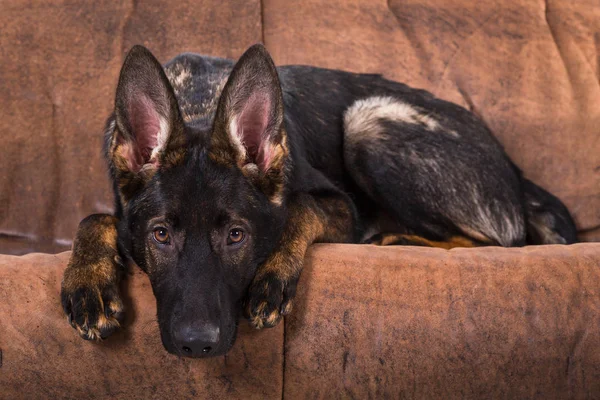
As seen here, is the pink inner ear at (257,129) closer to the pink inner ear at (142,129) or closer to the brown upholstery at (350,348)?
the pink inner ear at (142,129)

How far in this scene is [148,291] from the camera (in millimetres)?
2787

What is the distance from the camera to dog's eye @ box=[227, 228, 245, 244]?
2662 millimetres

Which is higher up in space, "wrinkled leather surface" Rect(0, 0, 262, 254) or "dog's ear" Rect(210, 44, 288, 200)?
"dog's ear" Rect(210, 44, 288, 200)

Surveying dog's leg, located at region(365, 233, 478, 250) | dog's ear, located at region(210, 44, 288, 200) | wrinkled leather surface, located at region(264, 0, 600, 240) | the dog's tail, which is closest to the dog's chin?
dog's ear, located at region(210, 44, 288, 200)

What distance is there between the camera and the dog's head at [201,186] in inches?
100.0

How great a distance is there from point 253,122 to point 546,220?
2.21 m

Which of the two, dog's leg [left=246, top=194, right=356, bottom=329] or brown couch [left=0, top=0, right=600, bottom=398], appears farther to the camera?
brown couch [left=0, top=0, right=600, bottom=398]

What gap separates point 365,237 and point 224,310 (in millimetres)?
1737

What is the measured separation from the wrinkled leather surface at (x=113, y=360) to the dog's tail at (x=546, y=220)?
2.12m

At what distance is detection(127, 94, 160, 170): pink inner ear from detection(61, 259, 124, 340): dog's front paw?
445 millimetres

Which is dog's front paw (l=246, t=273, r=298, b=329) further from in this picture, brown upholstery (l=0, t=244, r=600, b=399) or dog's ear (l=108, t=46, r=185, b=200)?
dog's ear (l=108, t=46, r=185, b=200)

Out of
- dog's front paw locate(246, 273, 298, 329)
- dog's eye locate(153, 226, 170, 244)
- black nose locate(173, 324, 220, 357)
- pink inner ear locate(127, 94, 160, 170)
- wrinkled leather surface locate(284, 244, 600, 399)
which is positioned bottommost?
wrinkled leather surface locate(284, 244, 600, 399)

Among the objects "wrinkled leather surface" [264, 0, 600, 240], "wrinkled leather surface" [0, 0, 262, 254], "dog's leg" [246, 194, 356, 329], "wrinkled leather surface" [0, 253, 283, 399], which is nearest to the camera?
"dog's leg" [246, 194, 356, 329]

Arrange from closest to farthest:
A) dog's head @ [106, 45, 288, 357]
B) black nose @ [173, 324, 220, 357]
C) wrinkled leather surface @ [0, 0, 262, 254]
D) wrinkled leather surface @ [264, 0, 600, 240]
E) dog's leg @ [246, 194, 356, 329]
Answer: black nose @ [173, 324, 220, 357]
dog's head @ [106, 45, 288, 357]
dog's leg @ [246, 194, 356, 329]
wrinkled leather surface @ [0, 0, 262, 254]
wrinkled leather surface @ [264, 0, 600, 240]
